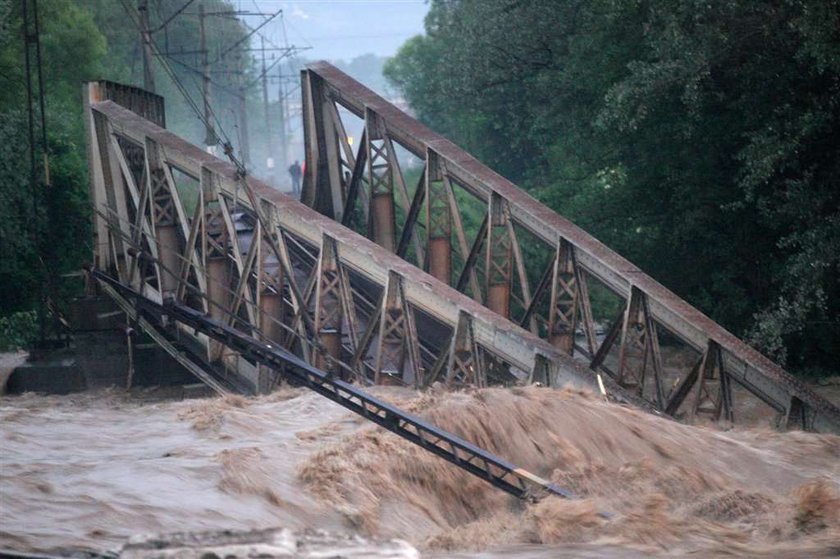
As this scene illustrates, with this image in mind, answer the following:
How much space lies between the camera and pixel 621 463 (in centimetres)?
1088

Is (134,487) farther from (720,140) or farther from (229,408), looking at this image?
(720,140)

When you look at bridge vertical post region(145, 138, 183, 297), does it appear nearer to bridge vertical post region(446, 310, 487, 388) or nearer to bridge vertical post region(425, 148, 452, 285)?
bridge vertical post region(425, 148, 452, 285)

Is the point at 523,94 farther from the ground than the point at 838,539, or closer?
farther from the ground

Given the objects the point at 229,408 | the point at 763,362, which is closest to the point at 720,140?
the point at 763,362

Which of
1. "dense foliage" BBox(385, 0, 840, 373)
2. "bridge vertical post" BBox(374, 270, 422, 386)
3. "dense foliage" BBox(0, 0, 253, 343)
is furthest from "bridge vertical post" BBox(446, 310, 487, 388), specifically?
"dense foliage" BBox(0, 0, 253, 343)

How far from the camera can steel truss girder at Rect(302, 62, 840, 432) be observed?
1426 centimetres

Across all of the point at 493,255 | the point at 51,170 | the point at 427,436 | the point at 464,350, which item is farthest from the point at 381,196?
the point at 51,170

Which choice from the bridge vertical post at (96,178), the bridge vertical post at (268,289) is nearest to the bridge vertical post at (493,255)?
the bridge vertical post at (268,289)

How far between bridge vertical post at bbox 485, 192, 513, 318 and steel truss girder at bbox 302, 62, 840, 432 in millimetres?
25

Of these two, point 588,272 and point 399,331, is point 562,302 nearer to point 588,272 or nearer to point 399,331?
point 588,272

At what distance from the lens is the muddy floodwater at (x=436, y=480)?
8.62 metres

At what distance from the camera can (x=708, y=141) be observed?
21328 millimetres

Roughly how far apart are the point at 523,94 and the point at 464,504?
23355mm

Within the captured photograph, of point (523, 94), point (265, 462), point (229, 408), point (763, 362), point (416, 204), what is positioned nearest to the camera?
point (265, 462)
